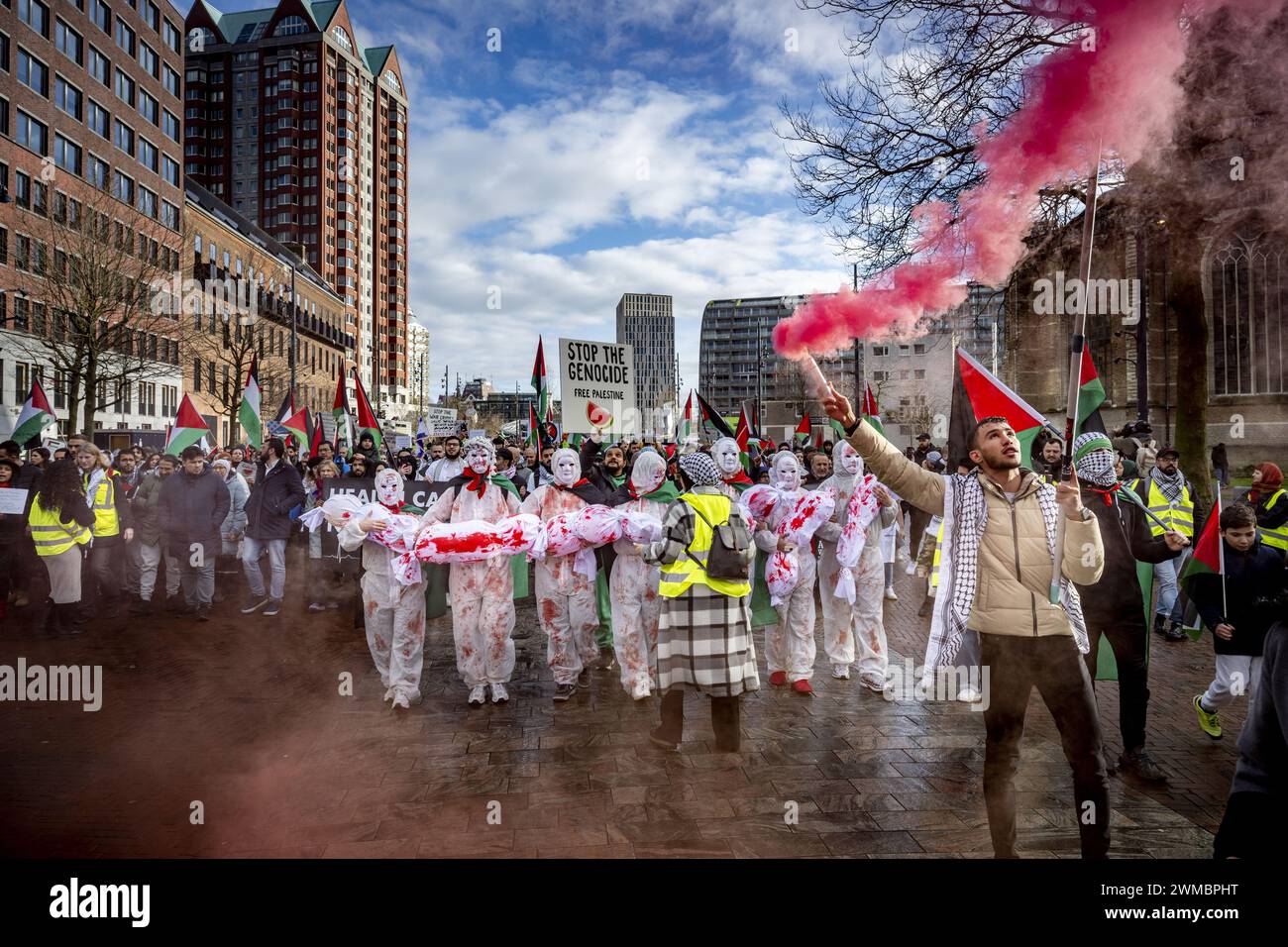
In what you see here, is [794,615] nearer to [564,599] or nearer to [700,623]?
[700,623]

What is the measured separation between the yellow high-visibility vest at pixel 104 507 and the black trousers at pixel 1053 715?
10.6 m

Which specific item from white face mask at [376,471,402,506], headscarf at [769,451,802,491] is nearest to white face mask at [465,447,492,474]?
white face mask at [376,471,402,506]

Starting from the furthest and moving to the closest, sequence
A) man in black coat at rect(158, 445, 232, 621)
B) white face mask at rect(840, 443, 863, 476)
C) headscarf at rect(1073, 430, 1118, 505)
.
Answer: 1. man in black coat at rect(158, 445, 232, 621)
2. white face mask at rect(840, 443, 863, 476)
3. headscarf at rect(1073, 430, 1118, 505)

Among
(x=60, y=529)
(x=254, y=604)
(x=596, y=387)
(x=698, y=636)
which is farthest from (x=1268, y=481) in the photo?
(x=60, y=529)

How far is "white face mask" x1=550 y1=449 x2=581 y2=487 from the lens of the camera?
21.4 ft

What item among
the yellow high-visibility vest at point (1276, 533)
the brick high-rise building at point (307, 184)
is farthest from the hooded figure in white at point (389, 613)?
the brick high-rise building at point (307, 184)

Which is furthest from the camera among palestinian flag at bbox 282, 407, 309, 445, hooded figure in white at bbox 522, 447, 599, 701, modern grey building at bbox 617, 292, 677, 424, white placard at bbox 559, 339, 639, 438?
modern grey building at bbox 617, 292, 677, 424

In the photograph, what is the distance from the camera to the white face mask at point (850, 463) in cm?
665

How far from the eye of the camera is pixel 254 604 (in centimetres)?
979

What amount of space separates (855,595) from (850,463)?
1.24 metres

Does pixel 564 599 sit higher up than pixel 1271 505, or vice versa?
pixel 1271 505

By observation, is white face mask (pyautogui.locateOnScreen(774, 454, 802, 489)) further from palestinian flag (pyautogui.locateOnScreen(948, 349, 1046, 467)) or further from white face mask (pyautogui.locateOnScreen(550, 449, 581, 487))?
palestinian flag (pyautogui.locateOnScreen(948, 349, 1046, 467))

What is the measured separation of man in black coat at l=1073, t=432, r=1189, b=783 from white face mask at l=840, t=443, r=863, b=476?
220 cm
